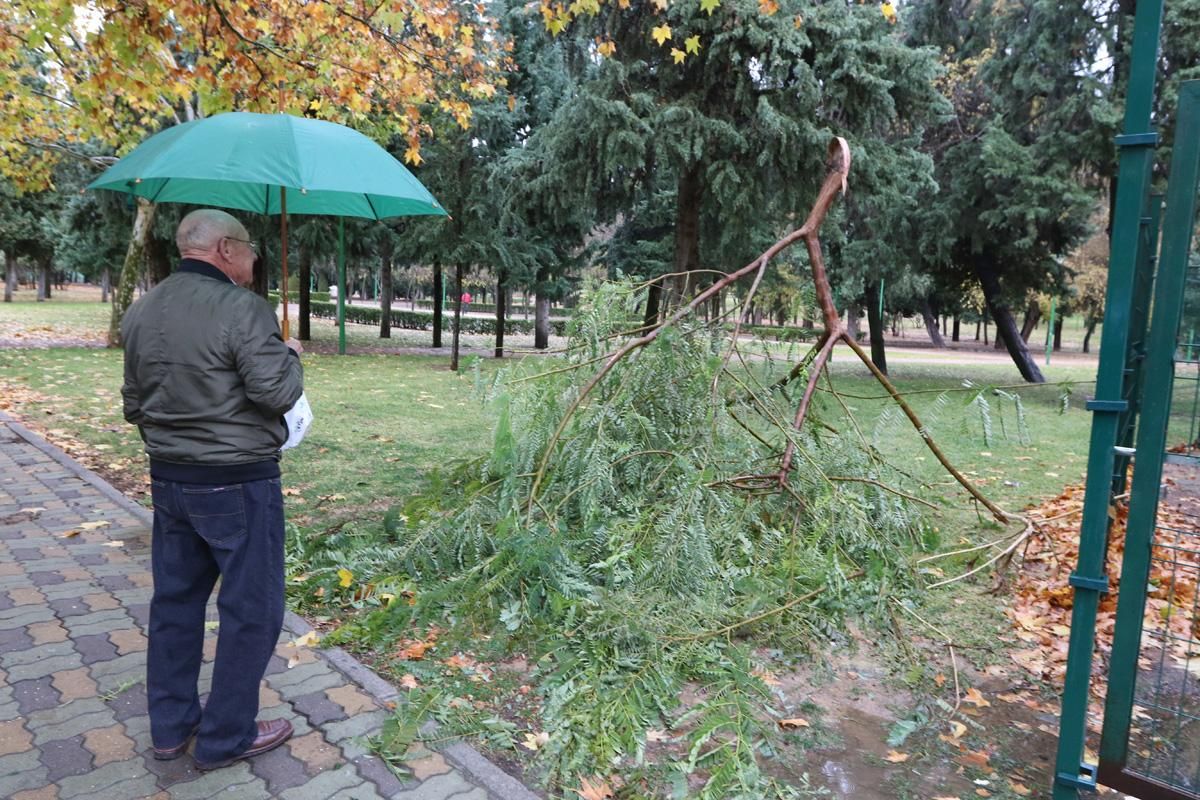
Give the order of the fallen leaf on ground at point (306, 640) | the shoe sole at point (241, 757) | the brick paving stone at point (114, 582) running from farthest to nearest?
the brick paving stone at point (114, 582), the fallen leaf on ground at point (306, 640), the shoe sole at point (241, 757)

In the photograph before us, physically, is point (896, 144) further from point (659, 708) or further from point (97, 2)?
point (659, 708)

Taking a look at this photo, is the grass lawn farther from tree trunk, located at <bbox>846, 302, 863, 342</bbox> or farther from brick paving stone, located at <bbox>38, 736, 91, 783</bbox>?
tree trunk, located at <bbox>846, 302, 863, 342</bbox>

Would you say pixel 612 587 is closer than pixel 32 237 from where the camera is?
Yes

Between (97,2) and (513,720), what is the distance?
254 inches

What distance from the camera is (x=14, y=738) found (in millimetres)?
2908

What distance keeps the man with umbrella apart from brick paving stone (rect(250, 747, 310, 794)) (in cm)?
6

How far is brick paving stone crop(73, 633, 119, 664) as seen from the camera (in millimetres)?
3559

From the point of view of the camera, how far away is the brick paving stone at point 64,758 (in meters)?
2.73

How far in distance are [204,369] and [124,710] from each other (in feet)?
5.12

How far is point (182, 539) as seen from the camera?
8.86 ft

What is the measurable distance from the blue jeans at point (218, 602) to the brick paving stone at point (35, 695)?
71 cm

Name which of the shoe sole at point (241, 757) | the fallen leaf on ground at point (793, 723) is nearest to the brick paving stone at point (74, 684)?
the shoe sole at point (241, 757)

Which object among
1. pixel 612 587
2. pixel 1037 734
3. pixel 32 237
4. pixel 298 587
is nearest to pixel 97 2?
pixel 298 587

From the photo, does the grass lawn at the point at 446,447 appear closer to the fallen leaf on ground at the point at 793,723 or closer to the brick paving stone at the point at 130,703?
the fallen leaf on ground at the point at 793,723
